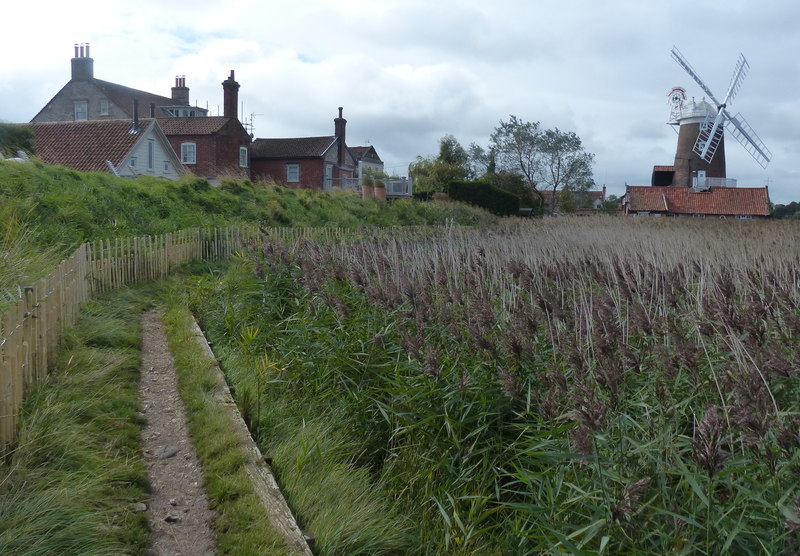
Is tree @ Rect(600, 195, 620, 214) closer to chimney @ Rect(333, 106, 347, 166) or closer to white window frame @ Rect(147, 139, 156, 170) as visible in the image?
chimney @ Rect(333, 106, 347, 166)

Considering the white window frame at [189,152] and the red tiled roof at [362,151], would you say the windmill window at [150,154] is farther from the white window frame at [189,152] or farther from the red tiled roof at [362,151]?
the red tiled roof at [362,151]

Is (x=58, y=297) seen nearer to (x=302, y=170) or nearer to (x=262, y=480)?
(x=262, y=480)

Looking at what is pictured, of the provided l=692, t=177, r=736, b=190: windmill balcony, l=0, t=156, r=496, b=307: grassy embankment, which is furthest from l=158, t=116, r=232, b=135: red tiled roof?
l=692, t=177, r=736, b=190: windmill balcony

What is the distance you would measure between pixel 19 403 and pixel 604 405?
3.65 meters

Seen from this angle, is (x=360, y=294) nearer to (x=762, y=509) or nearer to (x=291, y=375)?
(x=291, y=375)

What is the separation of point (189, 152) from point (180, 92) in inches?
486

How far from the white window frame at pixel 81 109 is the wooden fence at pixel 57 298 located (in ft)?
125

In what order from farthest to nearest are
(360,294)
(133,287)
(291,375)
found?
(133,287)
(360,294)
(291,375)

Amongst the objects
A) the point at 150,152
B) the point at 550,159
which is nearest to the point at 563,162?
the point at 550,159

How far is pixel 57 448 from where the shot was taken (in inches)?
173

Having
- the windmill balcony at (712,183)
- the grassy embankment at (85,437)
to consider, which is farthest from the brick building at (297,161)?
the grassy embankment at (85,437)

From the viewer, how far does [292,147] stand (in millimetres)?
53875

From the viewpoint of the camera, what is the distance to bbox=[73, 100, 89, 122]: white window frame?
49000 mm

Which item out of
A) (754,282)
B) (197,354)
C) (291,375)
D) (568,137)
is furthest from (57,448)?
(568,137)
